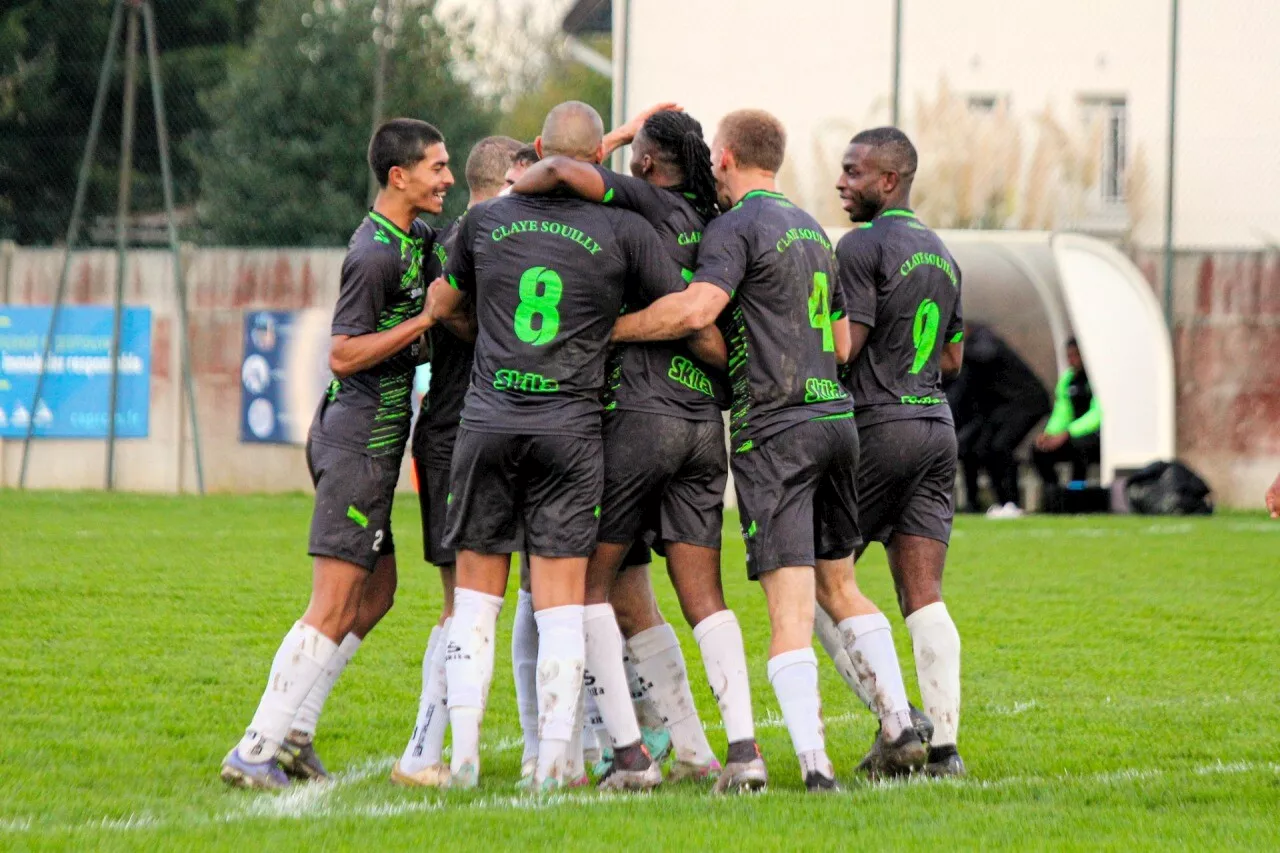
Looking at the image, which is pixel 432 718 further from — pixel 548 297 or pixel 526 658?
pixel 548 297

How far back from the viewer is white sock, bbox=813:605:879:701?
573cm

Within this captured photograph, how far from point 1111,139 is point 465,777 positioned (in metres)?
16.9

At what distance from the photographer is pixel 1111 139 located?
806 inches

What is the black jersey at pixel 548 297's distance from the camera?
207 inches

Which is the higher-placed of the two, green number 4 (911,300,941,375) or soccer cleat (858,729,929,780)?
green number 4 (911,300,941,375)

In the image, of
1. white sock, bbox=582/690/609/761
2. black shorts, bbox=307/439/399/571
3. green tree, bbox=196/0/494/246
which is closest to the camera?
black shorts, bbox=307/439/399/571

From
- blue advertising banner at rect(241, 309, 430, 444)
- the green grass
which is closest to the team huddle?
the green grass

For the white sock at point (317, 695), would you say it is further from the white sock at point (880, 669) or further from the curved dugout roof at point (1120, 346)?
the curved dugout roof at point (1120, 346)

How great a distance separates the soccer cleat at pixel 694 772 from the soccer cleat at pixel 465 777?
2.08 feet

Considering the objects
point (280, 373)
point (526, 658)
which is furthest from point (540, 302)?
point (280, 373)

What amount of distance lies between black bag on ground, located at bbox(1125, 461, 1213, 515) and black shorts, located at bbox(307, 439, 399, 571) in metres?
12.5

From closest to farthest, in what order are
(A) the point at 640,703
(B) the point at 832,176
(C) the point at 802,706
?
(C) the point at 802,706
(A) the point at 640,703
(B) the point at 832,176

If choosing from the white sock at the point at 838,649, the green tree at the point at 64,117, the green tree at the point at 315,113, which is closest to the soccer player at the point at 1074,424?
the green tree at the point at 315,113

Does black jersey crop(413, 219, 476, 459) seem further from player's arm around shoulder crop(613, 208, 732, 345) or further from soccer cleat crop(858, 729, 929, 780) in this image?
soccer cleat crop(858, 729, 929, 780)
